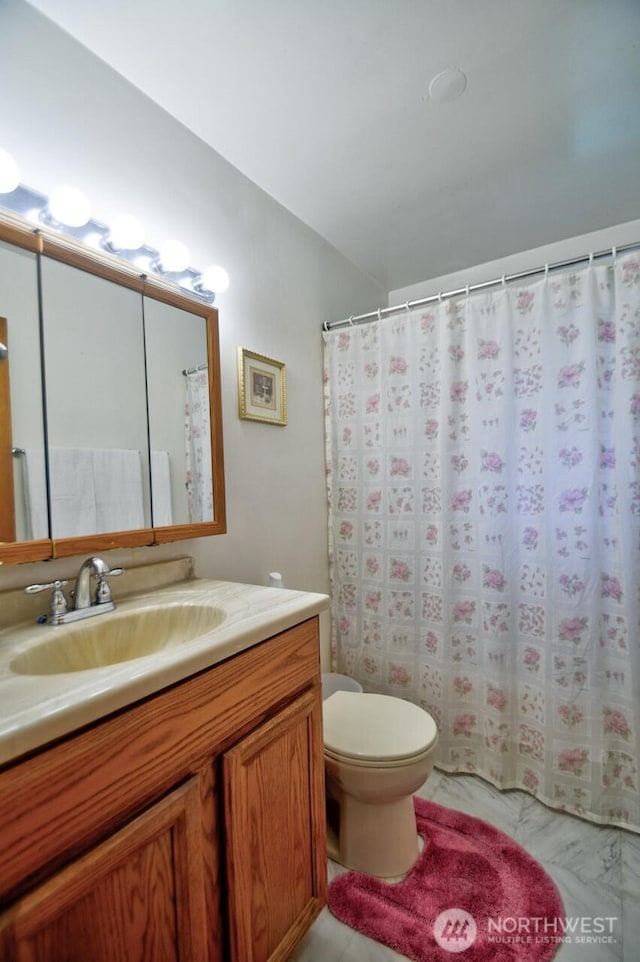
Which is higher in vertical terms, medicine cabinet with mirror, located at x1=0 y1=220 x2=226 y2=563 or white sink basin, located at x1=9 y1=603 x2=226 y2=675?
medicine cabinet with mirror, located at x1=0 y1=220 x2=226 y2=563

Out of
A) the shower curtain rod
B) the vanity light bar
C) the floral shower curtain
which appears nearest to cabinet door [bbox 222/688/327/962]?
the floral shower curtain

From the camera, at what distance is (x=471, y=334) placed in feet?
5.13

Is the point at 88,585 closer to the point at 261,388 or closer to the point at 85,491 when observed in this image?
the point at 85,491

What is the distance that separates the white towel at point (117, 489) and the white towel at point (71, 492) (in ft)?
0.05

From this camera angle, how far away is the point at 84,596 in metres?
0.95

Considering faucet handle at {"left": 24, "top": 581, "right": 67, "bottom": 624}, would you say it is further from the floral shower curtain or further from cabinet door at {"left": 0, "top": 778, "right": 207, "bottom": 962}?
the floral shower curtain

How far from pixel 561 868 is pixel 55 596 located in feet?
5.34

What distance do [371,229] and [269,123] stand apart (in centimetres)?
68

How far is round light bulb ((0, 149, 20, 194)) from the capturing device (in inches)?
33.1

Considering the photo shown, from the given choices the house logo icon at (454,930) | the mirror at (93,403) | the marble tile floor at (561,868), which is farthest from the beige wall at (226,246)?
the house logo icon at (454,930)

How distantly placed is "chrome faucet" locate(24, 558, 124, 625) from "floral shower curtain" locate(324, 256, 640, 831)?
1.13m

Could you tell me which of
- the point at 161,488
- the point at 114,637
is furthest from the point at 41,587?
the point at 161,488

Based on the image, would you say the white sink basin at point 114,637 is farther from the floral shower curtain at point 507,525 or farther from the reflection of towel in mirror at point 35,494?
the floral shower curtain at point 507,525

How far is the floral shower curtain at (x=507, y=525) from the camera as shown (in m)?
1.35
